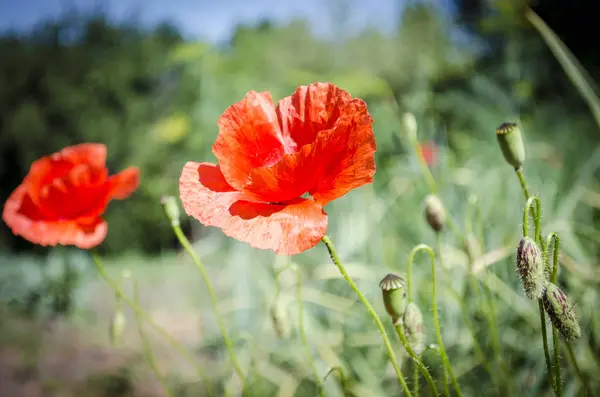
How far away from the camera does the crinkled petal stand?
407mm

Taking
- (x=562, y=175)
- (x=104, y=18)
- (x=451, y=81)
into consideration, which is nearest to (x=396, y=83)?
(x=451, y=81)

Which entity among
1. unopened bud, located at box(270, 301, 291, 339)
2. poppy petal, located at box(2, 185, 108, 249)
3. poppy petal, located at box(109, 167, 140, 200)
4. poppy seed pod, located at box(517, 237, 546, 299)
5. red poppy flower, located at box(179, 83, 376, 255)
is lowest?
unopened bud, located at box(270, 301, 291, 339)

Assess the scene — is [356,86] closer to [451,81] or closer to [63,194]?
[451,81]

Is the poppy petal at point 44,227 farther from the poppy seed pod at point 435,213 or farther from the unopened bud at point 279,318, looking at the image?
the poppy seed pod at point 435,213

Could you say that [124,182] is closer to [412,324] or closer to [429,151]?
[412,324]

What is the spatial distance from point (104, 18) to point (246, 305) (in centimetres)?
489

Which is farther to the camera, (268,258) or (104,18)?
(104,18)

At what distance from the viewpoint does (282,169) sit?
417 millimetres

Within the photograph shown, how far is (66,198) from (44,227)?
46 millimetres

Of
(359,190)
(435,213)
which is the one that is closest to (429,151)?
(359,190)

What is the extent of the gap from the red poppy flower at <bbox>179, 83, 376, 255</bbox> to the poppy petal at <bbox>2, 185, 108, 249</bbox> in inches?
8.8

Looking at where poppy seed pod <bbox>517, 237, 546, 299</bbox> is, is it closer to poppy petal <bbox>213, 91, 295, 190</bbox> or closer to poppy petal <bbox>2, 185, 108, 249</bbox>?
poppy petal <bbox>213, 91, 295, 190</bbox>

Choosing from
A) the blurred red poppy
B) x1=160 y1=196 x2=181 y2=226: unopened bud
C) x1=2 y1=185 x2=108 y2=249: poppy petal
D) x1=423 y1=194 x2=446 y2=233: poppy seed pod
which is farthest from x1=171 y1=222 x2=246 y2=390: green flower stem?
the blurred red poppy

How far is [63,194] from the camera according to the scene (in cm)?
66
